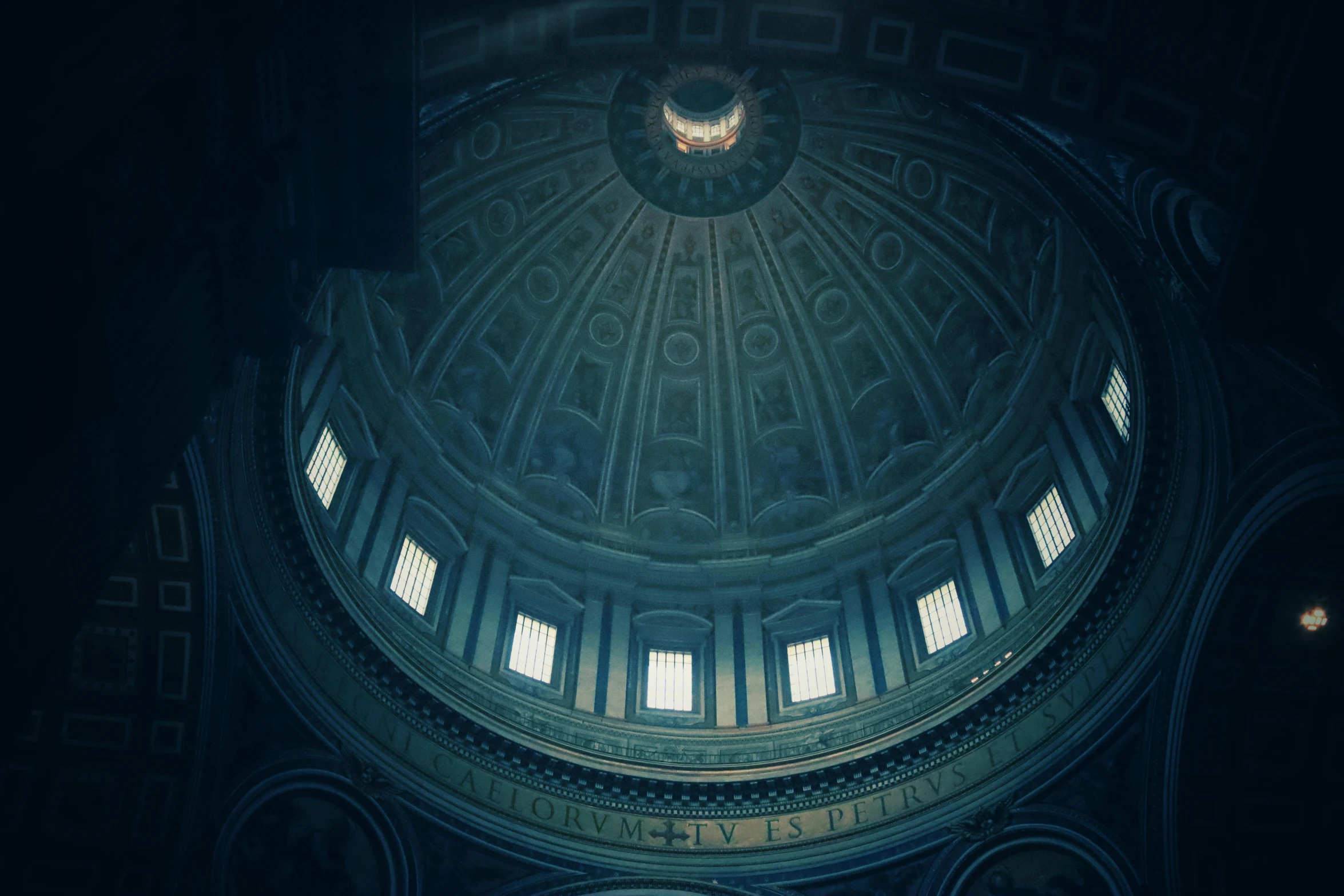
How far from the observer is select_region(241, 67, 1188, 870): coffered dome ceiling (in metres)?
21.6

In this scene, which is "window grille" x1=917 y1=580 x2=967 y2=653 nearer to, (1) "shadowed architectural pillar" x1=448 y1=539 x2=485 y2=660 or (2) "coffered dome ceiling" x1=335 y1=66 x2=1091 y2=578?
(2) "coffered dome ceiling" x1=335 y1=66 x2=1091 y2=578

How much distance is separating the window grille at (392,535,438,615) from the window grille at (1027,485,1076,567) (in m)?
13.6

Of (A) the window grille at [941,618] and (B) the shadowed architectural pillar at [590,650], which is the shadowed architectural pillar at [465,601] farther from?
(A) the window grille at [941,618]

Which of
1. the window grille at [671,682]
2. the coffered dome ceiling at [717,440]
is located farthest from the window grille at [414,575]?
the window grille at [671,682]

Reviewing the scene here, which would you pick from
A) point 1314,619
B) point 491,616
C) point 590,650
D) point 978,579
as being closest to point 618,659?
point 590,650

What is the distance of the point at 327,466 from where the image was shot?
22.9 m

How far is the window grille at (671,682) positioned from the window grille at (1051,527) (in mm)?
8636

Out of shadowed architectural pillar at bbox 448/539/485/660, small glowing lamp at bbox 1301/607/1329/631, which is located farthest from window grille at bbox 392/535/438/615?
small glowing lamp at bbox 1301/607/1329/631

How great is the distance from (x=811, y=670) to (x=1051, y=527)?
21.2ft

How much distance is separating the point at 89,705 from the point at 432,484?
10.6 m

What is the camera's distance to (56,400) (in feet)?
27.7

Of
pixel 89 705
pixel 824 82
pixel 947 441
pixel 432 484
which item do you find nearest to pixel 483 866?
pixel 89 705

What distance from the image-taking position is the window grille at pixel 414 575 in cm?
2380

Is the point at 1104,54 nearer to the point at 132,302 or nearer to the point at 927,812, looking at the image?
the point at 132,302
